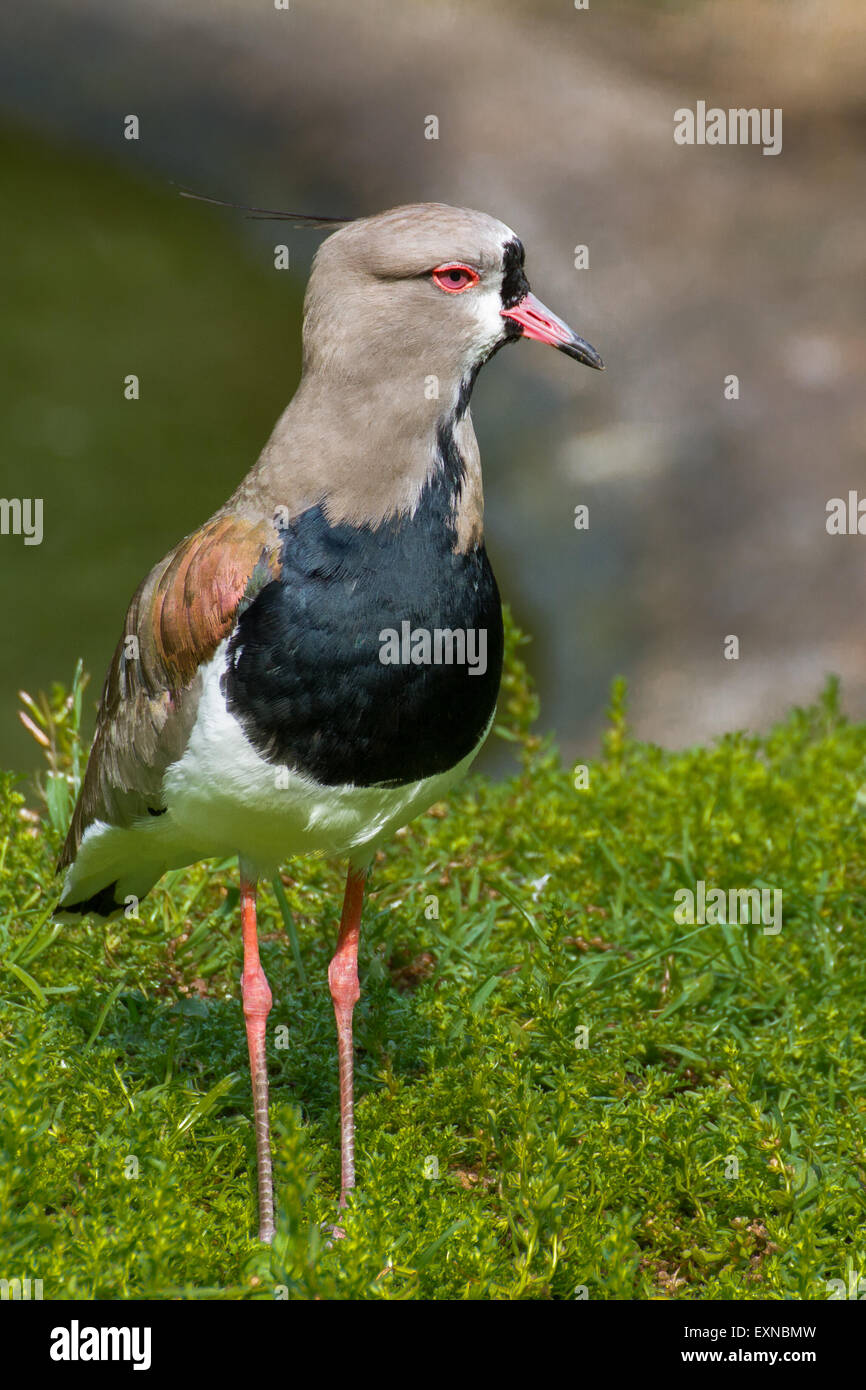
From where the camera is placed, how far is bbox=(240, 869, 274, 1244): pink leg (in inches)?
136

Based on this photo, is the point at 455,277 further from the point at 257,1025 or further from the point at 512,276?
the point at 257,1025

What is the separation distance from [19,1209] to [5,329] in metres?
7.70

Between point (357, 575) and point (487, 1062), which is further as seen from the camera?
point (487, 1062)

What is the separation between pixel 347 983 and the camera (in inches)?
151

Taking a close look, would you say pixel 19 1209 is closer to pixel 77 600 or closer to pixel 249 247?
pixel 77 600

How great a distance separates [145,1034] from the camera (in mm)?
4191

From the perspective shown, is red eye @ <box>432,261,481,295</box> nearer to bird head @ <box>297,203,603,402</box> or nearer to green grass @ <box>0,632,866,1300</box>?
bird head @ <box>297,203,603,402</box>

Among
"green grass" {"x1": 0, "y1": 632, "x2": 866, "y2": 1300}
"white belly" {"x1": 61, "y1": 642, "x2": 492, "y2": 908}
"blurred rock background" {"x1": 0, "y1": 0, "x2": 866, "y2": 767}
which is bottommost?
"green grass" {"x1": 0, "y1": 632, "x2": 866, "y2": 1300}

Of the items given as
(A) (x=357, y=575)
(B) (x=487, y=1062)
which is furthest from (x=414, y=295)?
(B) (x=487, y=1062)

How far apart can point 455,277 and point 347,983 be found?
1.83 metres

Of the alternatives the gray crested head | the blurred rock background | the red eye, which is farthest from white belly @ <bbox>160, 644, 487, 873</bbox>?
the blurred rock background

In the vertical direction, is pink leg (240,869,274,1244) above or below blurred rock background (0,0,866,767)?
below

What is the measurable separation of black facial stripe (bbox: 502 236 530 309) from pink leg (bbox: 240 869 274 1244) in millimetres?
1580
